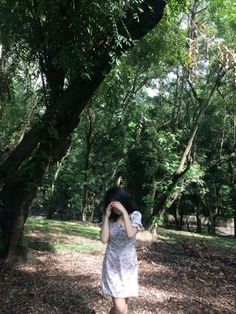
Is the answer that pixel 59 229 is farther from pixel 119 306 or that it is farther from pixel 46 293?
pixel 119 306

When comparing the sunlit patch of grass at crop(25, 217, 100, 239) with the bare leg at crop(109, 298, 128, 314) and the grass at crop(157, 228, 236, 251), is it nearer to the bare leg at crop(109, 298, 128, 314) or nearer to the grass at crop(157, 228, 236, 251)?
the grass at crop(157, 228, 236, 251)

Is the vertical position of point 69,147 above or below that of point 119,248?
above

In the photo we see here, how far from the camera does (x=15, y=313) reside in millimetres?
5684

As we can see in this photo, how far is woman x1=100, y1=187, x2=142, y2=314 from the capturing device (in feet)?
15.7

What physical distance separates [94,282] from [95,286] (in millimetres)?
256

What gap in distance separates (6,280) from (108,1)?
179 inches

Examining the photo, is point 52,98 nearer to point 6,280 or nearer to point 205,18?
point 6,280

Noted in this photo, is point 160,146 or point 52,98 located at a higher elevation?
point 160,146

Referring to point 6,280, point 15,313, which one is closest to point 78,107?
point 6,280

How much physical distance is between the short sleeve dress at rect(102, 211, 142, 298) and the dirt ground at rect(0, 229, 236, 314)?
4.34ft

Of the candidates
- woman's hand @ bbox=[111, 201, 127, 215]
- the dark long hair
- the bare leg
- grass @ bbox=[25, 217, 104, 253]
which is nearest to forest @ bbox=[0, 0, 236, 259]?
grass @ bbox=[25, 217, 104, 253]

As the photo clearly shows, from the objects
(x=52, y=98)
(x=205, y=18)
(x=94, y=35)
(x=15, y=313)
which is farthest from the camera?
(x=205, y=18)

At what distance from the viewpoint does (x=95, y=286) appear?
23.1 feet

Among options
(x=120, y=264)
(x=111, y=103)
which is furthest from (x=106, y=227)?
(x=111, y=103)
